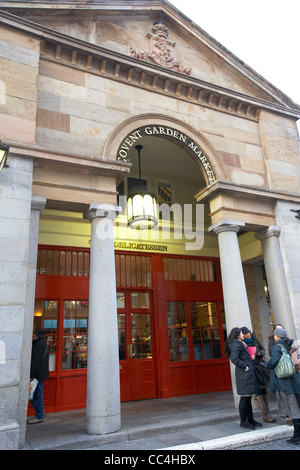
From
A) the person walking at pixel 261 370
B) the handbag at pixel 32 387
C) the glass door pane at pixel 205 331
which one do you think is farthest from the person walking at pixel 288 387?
the glass door pane at pixel 205 331

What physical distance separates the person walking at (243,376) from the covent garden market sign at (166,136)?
375cm

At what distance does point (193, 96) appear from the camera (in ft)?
27.5

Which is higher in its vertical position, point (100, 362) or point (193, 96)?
point (193, 96)

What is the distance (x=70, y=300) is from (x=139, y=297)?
1958 millimetres

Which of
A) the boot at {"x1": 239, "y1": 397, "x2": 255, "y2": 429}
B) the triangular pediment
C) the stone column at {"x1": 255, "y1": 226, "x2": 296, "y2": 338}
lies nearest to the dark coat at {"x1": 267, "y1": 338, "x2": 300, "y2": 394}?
the boot at {"x1": 239, "y1": 397, "x2": 255, "y2": 429}

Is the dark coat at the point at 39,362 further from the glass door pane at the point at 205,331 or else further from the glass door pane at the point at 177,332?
the glass door pane at the point at 205,331

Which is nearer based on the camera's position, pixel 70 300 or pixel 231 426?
pixel 231 426

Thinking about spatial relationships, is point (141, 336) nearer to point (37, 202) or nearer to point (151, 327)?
point (151, 327)

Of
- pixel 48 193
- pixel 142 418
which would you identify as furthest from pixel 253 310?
pixel 48 193

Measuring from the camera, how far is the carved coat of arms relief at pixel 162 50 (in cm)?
812

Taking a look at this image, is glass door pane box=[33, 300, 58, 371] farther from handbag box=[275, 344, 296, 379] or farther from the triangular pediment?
the triangular pediment
